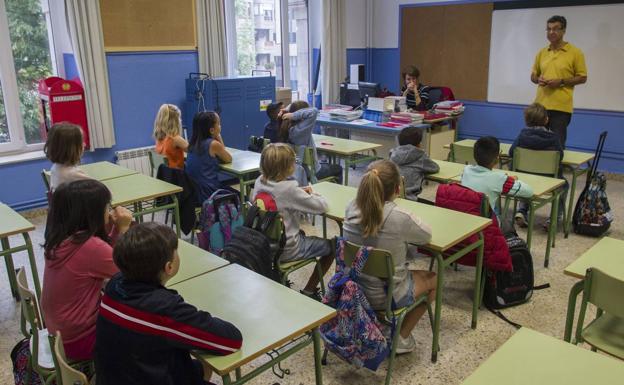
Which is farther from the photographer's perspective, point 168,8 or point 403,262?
point 168,8

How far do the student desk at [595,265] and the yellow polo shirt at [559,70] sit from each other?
2.88 meters

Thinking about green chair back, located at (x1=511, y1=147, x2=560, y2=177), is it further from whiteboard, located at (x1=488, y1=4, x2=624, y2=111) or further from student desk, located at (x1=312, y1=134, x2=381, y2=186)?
whiteboard, located at (x1=488, y1=4, x2=624, y2=111)

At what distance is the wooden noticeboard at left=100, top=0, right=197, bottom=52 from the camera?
5.29 m

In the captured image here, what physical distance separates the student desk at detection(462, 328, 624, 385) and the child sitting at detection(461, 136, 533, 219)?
1835 millimetres

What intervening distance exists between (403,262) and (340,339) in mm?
475

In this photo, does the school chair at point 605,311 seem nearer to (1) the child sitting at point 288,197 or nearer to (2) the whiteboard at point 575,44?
(1) the child sitting at point 288,197

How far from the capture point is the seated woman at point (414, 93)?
6375mm

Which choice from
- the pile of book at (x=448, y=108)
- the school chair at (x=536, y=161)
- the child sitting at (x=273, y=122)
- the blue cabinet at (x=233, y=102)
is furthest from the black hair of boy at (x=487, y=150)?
the blue cabinet at (x=233, y=102)

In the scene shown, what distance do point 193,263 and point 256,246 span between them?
33 centimetres

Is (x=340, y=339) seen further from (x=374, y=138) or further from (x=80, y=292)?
(x=374, y=138)

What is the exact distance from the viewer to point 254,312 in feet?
6.08

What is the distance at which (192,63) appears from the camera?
6.01 m

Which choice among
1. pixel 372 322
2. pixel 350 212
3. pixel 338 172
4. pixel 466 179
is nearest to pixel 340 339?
pixel 372 322

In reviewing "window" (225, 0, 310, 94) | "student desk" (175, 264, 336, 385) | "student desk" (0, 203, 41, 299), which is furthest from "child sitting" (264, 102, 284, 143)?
"student desk" (175, 264, 336, 385)
